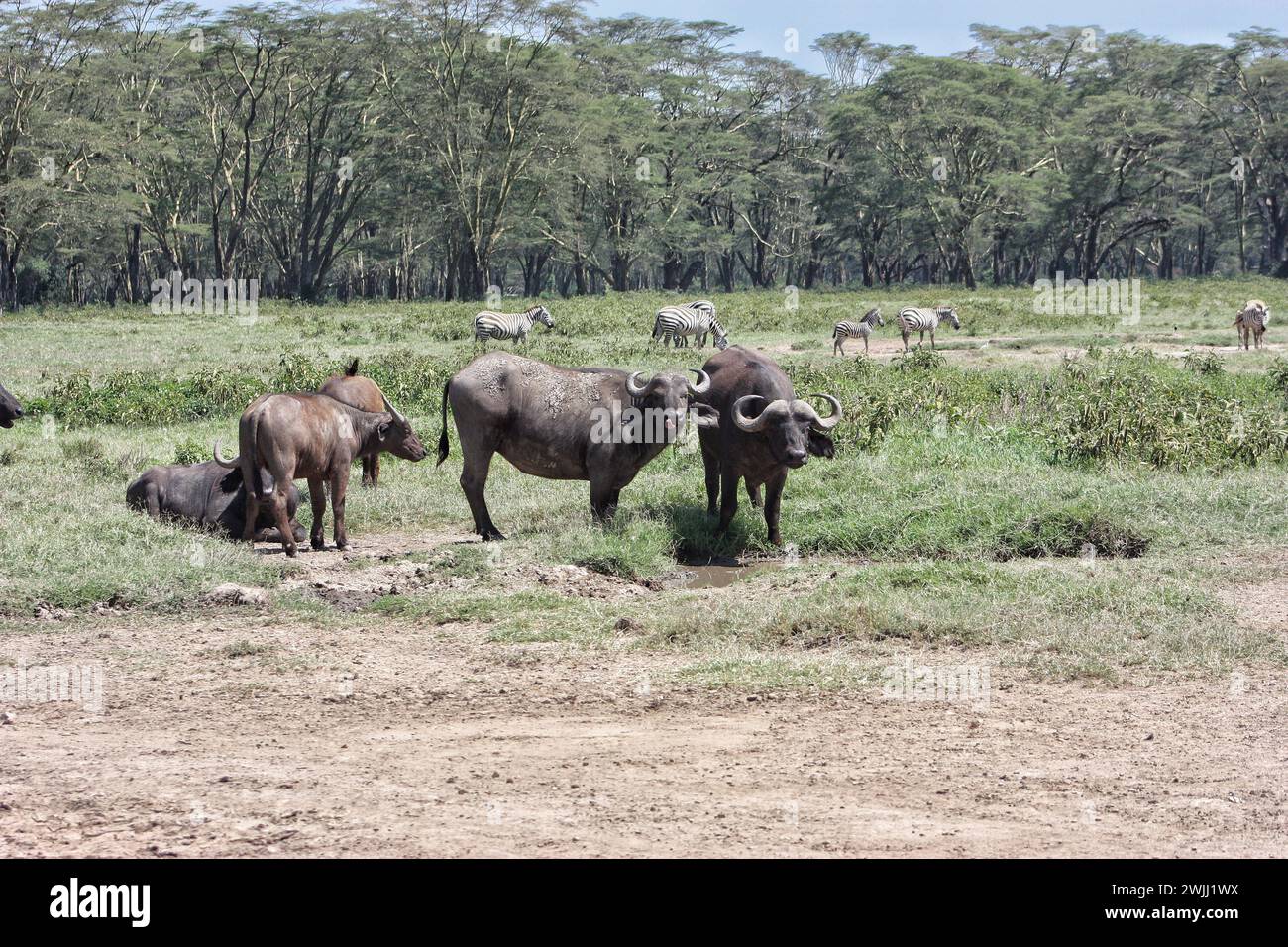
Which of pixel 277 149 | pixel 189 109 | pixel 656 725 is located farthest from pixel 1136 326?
pixel 277 149

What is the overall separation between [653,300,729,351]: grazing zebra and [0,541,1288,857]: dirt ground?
20.1 meters

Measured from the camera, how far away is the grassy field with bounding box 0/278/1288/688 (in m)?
7.72

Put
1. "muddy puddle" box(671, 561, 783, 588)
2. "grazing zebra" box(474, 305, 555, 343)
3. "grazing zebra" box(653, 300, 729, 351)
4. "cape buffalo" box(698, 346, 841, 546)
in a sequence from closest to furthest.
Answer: "muddy puddle" box(671, 561, 783, 588) → "cape buffalo" box(698, 346, 841, 546) → "grazing zebra" box(653, 300, 729, 351) → "grazing zebra" box(474, 305, 555, 343)

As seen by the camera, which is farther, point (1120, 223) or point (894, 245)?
point (894, 245)

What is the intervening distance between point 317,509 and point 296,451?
2.01ft

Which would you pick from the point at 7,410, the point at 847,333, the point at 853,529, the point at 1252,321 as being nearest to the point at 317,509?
the point at 853,529

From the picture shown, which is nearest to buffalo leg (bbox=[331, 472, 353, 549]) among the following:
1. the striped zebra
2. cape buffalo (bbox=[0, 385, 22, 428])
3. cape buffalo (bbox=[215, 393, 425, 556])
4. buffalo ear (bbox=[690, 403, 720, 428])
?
cape buffalo (bbox=[215, 393, 425, 556])

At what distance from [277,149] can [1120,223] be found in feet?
122

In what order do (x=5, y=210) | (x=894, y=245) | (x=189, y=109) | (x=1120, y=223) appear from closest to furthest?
(x=5, y=210) < (x=189, y=109) < (x=1120, y=223) < (x=894, y=245)

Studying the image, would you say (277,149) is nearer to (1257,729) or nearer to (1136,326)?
(1136,326)

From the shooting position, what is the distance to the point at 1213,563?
9.09 metres

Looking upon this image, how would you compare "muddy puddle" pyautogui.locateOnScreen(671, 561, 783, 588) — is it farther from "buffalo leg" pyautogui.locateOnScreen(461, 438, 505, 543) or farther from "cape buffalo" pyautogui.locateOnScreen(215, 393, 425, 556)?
Answer: "cape buffalo" pyautogui.locateOnScreen(215, 393, 425, 556)

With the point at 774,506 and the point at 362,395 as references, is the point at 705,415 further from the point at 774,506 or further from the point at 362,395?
the point at 362,395

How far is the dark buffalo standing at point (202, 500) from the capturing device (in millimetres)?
10641
